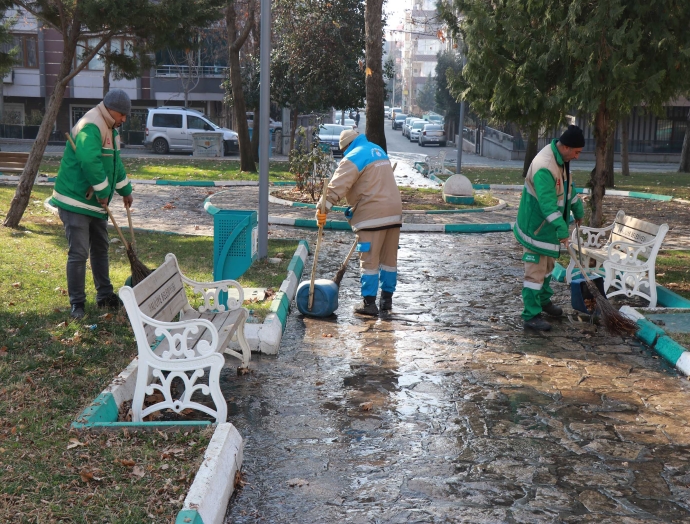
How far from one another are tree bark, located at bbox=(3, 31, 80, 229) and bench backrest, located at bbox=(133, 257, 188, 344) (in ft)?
22.0

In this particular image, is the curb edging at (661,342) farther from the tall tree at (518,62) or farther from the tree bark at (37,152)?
the tree bark at (37,152)

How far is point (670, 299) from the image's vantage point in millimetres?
8984

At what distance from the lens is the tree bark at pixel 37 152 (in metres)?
12.4

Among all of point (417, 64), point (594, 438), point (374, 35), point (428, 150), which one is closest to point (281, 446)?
point (594, 438)

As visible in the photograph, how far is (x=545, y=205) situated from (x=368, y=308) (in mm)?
2054

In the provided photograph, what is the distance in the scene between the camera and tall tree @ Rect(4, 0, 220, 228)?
471 inches

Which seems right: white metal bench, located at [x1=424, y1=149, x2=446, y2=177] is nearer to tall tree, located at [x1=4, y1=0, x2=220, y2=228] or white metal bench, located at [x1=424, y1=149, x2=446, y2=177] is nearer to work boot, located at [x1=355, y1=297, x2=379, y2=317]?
tall tree, located at [x1=4, y1=0, x2=220, y2=228]

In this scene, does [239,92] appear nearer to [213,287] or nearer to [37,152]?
[37,152]

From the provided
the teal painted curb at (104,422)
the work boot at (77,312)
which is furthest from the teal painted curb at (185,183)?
the teal painted curb at (104,422)

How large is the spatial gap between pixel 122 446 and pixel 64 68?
961 cm

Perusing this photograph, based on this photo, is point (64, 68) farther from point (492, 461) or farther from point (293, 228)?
point (492, 461)

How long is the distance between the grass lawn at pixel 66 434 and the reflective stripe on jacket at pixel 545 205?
2851mm

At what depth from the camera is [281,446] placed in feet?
16.6

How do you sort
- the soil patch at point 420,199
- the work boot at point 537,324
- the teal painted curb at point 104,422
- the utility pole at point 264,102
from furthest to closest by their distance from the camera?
the soil patch at point 420,199, the utility pole at point 264,102, the work boot at point 537,324, the teal painted curb at point 104,422
